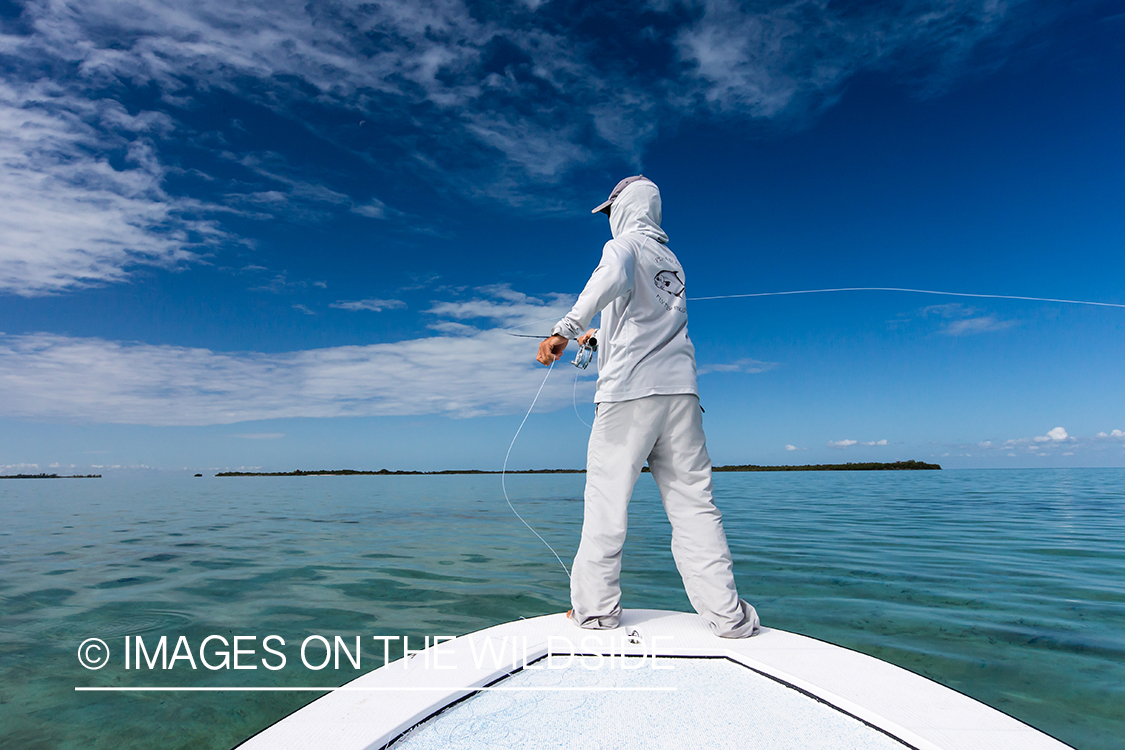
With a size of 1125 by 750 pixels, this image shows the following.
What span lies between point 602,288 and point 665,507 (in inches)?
42.9

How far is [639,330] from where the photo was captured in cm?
277

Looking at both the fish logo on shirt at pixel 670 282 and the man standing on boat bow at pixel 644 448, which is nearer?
the man standing on boat bow at pixel 644 448

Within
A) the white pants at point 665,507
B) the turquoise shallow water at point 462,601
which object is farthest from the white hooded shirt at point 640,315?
the turquoise shallow water at point 462,601

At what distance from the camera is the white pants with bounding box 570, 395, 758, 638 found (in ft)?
8.69

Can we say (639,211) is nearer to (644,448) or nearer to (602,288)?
(602,288)

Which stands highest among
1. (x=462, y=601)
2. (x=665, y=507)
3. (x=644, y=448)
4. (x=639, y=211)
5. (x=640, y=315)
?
(x=639, y=211)

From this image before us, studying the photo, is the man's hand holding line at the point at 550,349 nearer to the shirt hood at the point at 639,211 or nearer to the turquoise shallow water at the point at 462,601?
the shirt hood at the point at 639,211

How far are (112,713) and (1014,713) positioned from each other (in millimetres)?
3905

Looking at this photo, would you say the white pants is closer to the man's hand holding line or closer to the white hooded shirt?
the white hooded shirt

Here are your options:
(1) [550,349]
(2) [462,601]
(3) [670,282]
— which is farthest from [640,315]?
(2) [462,601]

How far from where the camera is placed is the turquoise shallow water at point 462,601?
2.52 metres

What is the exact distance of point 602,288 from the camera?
2.55 m

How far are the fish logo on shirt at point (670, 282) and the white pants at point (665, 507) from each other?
1.86 ft

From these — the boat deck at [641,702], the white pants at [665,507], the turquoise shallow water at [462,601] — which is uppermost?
the white pants at [665,507]
